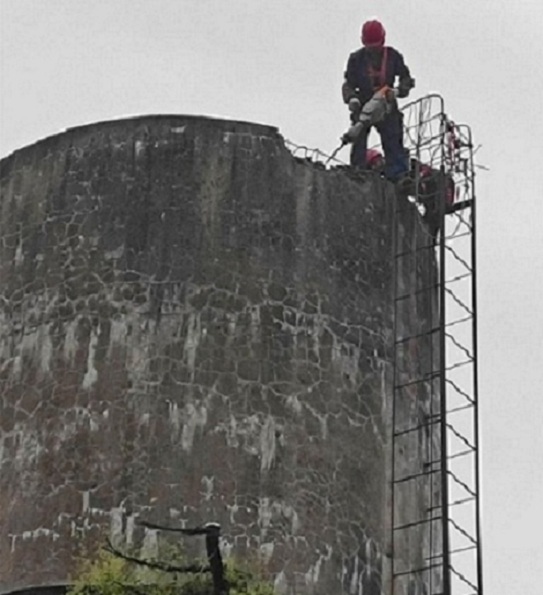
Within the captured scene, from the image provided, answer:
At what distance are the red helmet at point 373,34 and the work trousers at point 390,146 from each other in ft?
3.06

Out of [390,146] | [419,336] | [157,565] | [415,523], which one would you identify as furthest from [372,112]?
[157,565]

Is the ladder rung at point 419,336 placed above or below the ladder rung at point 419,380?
above

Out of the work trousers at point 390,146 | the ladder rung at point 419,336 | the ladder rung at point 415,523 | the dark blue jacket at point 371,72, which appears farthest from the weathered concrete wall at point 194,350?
the dark blue jacket at point 371,72

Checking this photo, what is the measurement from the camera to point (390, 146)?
2481 centimetres

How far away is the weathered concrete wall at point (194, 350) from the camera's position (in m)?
21.5

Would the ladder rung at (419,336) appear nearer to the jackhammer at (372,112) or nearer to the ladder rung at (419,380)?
the ladder rung at (419,380)

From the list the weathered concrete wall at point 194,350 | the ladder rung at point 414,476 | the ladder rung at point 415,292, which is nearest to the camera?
the weathered concrete wall at point 194,350

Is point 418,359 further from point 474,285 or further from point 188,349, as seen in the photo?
point 188,349

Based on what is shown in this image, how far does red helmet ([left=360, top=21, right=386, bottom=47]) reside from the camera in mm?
25312

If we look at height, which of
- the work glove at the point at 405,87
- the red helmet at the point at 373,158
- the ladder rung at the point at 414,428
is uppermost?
the work glove at the point at 405,87

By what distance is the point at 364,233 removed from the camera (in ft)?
77.1

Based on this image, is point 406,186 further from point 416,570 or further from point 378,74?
point 416,570

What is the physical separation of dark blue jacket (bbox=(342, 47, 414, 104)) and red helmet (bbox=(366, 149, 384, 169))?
714 mm

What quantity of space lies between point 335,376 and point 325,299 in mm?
863
